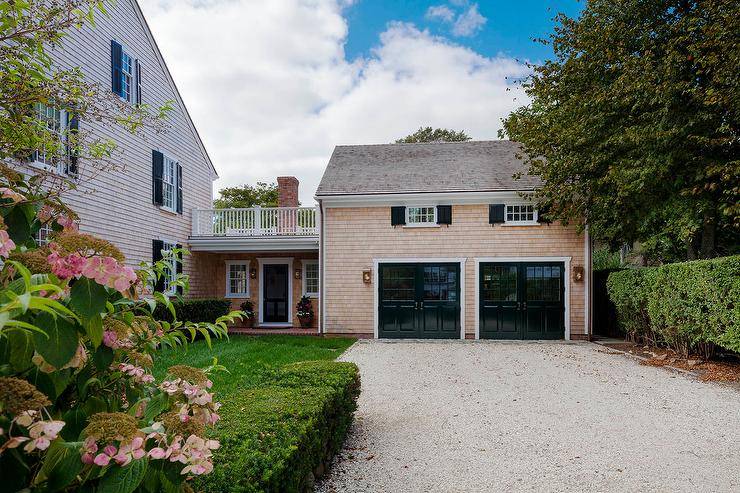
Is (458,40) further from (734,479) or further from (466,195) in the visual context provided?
(734,479)

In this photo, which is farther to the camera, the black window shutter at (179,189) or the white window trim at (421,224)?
the black window shutter at (179,189)

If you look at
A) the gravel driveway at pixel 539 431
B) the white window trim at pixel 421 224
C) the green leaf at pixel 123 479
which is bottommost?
the gravel driveway at pixel 539 431

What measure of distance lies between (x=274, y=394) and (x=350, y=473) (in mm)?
1040

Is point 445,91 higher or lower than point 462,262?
higher

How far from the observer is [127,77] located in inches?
484

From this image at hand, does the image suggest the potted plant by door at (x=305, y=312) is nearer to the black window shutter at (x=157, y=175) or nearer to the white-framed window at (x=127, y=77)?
the black window shutter at (x=157, y=175)

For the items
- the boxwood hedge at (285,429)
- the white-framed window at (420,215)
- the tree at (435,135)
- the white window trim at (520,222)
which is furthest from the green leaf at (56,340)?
the tree at (435,135)

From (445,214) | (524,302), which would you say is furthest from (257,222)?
(524,302)

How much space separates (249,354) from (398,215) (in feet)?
19.5

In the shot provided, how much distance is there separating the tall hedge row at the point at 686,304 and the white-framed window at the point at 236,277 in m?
11.7

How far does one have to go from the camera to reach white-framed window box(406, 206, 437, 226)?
13484 mm

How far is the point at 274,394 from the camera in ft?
13.5

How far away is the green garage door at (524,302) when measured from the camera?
42.5 ft

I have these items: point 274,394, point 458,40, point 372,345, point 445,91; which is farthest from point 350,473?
point 445,91
